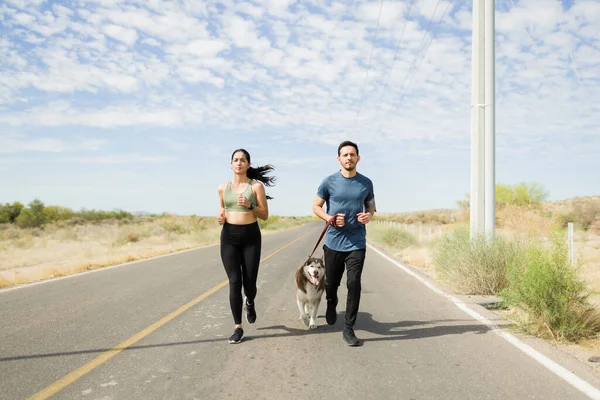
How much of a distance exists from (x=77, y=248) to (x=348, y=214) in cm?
2561

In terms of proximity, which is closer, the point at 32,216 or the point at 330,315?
the point at 330,315

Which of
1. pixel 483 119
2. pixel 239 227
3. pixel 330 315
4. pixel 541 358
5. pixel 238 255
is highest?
pixel 483 119

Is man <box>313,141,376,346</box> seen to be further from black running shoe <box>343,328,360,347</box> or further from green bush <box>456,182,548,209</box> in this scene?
green bush <box>456,182,548,209</box>

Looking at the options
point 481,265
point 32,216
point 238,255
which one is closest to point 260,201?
point 238,255

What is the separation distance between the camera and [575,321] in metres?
6.07

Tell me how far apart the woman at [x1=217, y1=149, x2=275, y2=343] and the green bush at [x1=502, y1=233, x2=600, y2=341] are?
3.45 metres

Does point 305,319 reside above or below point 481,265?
below

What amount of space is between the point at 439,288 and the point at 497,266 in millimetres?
1313

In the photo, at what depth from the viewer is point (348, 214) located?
19.7 feet

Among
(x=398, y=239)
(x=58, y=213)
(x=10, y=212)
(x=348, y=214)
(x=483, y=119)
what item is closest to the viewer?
(x=348, y=214)

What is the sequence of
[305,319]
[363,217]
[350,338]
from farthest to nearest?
[305,319] → [363,217] → [350,338]

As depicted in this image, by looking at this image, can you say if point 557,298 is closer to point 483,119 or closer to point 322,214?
point 322,214

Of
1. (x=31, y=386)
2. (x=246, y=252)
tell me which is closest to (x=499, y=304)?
(x=246, y=252)

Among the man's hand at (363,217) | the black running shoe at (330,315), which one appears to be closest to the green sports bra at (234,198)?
the man's hand at (363,217)
